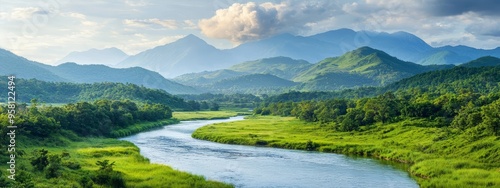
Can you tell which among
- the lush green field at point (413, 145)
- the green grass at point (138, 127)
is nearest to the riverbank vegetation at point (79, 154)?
the green grass at point (138, 127)

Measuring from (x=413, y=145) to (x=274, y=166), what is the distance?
3036 cm

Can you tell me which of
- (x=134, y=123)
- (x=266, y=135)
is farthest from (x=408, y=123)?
(x=134, y=123)

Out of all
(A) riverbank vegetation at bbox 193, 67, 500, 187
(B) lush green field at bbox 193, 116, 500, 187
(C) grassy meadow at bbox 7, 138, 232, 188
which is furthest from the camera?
(A) riverbank vegetation at bbox 193, 67, 500, 187

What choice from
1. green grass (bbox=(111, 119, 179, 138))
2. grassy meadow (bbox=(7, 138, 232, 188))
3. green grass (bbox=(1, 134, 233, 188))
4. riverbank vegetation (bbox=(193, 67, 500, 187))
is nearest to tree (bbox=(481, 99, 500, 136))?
riverbank vegetation (bbox=(193, 67, 500, 187))

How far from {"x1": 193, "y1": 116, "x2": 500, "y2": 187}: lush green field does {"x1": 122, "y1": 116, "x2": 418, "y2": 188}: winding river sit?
178 inches

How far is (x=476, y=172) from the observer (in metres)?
58.4

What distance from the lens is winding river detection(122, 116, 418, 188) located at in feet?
192

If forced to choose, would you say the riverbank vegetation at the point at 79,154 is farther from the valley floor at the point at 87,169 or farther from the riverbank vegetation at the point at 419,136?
the riverbank vegetation at the point at 419,136

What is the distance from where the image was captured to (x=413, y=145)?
3258 inches

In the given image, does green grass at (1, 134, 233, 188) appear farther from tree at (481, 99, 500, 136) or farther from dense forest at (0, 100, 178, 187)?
tree at (481, 99, 500, 136)

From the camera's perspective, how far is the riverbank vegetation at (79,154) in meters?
49.1

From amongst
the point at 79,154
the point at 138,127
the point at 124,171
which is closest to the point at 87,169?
the point at 124,171

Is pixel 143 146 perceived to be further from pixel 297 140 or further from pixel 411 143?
pixel 411 143

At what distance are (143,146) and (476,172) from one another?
67901 mm
